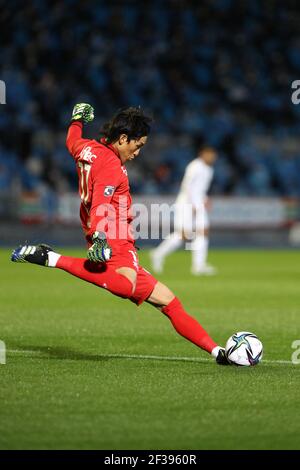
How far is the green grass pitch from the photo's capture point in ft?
17.2

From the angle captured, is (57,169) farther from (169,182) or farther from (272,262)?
(272,262)

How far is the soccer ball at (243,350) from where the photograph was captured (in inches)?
293

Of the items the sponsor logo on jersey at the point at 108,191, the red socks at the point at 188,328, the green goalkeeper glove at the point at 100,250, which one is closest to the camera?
the green goalkeeper glove at the point at 100,250

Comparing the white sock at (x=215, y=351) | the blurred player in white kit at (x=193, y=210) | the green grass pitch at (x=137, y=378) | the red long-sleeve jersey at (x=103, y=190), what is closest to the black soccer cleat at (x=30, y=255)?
the red long-sleeve jersey at (x=103, y=190)

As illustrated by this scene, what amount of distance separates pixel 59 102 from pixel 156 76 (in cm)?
344

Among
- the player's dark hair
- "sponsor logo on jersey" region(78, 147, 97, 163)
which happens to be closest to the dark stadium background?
"sponsor logo on jersey" region(78, 147, 97, 163)

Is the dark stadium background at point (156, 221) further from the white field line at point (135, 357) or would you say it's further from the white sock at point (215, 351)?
the white sock at point (215, 351)

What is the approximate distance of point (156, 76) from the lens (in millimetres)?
28406

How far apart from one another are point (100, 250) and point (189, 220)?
10434 millimetres

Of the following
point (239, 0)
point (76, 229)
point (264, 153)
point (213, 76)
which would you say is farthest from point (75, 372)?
point (239, 0)

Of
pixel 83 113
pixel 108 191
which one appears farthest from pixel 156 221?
pixel 108 191

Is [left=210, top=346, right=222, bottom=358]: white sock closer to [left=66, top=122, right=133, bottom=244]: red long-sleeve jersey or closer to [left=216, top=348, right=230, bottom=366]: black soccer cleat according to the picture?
[left=216, top=348, right=230, bottom=366]: black soccer cleat

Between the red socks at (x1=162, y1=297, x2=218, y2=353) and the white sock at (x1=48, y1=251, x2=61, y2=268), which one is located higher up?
the white sock at (x1=48, y1=251, x2=61, y2=268)

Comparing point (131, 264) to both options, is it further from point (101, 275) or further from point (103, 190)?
point (103, 190)
